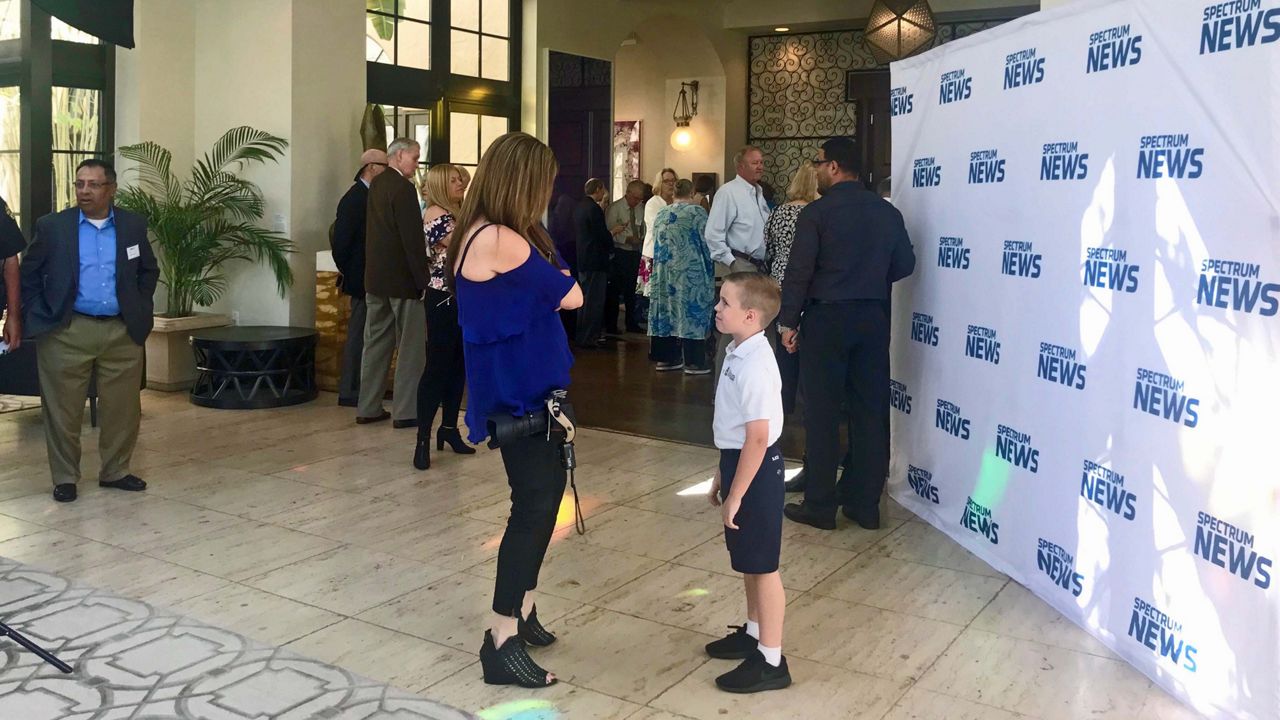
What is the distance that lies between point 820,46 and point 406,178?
860 cm

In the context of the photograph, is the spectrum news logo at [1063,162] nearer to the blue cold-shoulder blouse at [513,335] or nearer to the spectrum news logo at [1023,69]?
the spectrum news logo at [1023,69]

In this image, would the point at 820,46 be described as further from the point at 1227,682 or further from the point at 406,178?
the point at 1227,682

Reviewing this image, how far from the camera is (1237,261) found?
Answer: 10.0 feet

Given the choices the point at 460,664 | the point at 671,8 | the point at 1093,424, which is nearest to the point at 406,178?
the point at 460,664

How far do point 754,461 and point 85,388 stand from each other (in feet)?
11.5

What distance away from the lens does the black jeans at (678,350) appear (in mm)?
9609

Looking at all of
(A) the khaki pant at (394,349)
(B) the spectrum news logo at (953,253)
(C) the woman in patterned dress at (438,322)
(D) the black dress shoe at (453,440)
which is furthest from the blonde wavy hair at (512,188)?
(A) the khaki pant at (394,349)

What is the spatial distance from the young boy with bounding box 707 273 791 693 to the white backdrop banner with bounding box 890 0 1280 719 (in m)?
1.10

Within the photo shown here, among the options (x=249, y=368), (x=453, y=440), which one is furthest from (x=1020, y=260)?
(x=249, y=368)

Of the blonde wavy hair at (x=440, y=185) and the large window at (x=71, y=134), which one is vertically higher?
the large window at (x=71, y=134)

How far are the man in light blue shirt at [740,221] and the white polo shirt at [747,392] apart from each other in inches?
169

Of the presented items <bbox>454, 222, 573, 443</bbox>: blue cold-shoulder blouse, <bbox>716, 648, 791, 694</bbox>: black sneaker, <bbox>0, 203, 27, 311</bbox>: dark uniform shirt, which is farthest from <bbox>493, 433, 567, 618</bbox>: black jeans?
<bbox>0, 203, 27, 311</bbox>: dark uniform shirt

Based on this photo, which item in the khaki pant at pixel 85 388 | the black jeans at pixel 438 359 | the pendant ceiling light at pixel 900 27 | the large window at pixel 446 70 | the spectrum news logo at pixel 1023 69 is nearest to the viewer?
the spectrum news logo at pixel 1023 69

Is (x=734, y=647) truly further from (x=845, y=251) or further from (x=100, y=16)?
(x=100, y=16)
